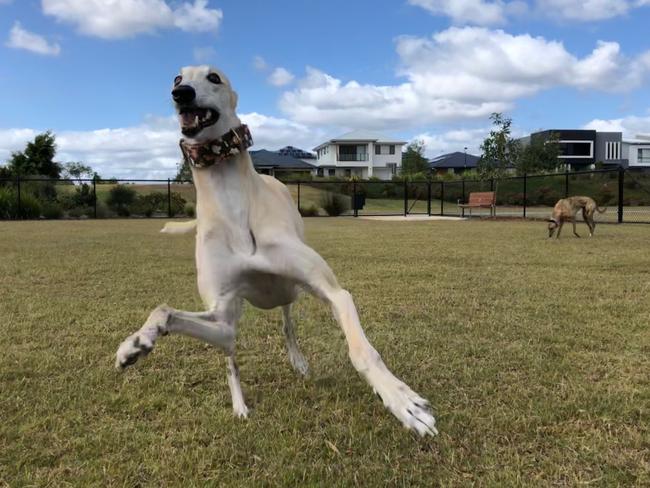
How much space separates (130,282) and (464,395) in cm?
519

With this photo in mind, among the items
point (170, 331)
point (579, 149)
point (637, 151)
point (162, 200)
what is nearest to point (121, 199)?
point (162, 200)

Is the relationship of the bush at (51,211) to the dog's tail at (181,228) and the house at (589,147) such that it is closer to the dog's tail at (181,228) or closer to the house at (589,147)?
the dog's tail at (181,228)

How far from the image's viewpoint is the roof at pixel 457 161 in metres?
86.3

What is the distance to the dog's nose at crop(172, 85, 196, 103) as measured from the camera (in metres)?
2.51

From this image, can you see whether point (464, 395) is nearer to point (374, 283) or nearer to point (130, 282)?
point (374, 283)

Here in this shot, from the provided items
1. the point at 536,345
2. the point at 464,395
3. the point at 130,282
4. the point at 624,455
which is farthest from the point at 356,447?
the point at 130,282

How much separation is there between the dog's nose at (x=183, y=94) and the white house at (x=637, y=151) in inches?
3779

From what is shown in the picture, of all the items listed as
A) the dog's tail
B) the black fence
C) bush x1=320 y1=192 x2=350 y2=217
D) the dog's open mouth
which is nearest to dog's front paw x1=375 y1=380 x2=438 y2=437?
the dog's open mouth

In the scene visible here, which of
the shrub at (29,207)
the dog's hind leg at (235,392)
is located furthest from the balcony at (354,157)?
the dog's hind leg at (235,392)

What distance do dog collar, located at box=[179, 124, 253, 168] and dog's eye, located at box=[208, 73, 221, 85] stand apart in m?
0.22

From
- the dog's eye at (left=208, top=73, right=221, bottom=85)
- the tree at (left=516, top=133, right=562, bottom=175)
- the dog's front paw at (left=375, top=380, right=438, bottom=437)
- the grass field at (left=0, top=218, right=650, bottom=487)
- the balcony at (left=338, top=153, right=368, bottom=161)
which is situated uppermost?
the balcony at (left=338, top=153, right=368, bottom=161)

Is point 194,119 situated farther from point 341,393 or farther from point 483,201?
point 483,201

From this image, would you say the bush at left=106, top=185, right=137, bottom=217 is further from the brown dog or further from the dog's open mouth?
the dog's open mouth

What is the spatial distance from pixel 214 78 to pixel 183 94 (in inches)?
8.8
